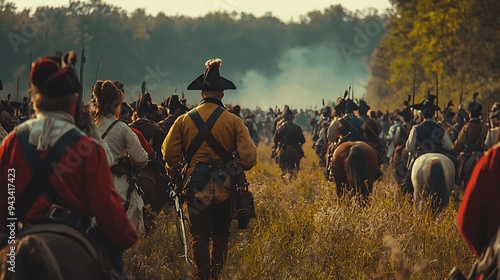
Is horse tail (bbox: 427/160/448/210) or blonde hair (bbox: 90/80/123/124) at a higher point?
blonde hair (bbox: 90/80/123/124)

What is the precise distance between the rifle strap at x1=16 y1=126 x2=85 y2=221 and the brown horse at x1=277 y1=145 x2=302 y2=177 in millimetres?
13427

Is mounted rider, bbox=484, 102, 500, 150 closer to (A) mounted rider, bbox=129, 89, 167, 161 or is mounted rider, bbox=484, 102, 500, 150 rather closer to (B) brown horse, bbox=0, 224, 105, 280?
(A) mounted rider, bbox=129, 89, 167, 161

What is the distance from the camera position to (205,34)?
113188 millimetres

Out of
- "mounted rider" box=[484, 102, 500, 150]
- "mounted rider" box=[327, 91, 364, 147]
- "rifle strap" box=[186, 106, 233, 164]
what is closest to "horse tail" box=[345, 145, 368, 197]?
"mounted rider" box=[327, 91, 364, 147]

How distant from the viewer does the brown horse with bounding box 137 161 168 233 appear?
9125mm

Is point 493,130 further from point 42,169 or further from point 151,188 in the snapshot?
point 42,169

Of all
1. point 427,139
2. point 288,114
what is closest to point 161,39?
point 288,114

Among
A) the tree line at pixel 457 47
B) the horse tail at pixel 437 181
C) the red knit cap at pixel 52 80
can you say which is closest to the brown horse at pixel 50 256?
the red knit cap at pixel 52 80

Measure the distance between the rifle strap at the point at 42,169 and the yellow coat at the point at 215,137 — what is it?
3014mm

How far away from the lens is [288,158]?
1745 centimetres

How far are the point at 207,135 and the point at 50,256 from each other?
3.33 meters

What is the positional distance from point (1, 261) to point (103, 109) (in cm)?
331

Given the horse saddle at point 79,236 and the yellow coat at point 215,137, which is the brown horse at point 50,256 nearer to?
the horse saddle at point 79,236

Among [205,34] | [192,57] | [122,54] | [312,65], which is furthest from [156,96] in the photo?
[312,65]
